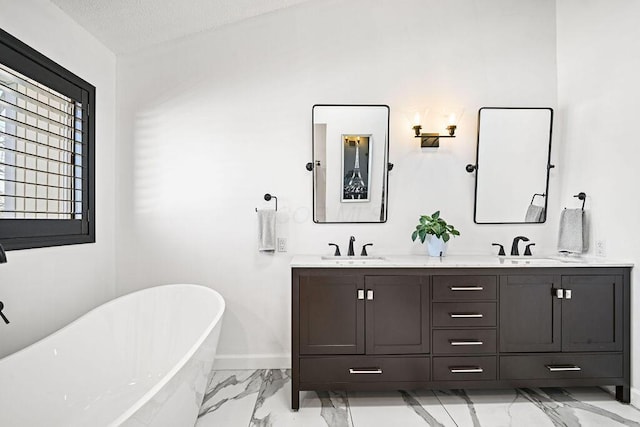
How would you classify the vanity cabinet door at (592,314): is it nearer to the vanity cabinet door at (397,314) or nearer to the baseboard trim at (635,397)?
the baseboard trim at (635,397)

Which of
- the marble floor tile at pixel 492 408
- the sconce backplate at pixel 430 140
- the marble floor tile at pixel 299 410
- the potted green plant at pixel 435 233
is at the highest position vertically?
the sconce backplate at pixel 430 140

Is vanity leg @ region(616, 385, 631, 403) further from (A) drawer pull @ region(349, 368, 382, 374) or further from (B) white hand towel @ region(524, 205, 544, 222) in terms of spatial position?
(A) drawer pull @ region(349, 368, 382, 374)

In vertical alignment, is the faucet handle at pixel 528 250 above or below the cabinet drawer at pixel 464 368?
above

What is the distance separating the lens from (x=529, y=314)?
8.48 feet

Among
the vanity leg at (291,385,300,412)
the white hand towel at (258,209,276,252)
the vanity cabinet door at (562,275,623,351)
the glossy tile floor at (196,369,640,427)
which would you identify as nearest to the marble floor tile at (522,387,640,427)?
the glossy tile floor at (196,369,640,427)

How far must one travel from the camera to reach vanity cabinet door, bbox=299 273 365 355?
254cm

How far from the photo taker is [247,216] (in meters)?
3.18

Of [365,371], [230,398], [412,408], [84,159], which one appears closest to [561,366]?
[412,408]

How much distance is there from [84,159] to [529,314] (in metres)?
3.08

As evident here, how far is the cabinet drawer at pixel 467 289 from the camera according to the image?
2.58 meters

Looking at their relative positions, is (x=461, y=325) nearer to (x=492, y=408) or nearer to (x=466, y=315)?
(x=466, y=315)

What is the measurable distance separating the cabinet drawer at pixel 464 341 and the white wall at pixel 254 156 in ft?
2.59

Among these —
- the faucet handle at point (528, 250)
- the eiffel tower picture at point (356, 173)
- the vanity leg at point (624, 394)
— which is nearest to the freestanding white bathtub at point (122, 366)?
the eiffel tower picture at point (356, 173)

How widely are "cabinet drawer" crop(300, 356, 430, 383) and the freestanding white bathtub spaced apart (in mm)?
691
